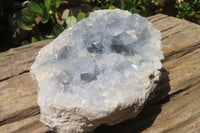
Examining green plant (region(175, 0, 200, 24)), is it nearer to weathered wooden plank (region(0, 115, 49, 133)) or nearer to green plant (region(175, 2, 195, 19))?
green plant (region(175, 2, 195, 19))

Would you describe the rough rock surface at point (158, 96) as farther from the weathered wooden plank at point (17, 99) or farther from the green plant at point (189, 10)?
the green plant at point (189, 10)

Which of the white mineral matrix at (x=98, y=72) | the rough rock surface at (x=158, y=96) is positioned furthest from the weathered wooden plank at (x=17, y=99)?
the white mineral matrix at (x=98, y=72)

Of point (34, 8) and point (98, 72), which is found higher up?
point (34, 8)

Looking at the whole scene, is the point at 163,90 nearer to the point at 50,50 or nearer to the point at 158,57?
the point at 158,57

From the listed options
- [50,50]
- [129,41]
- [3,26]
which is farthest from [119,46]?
[3,26]

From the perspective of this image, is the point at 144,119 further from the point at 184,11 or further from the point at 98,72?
the point at 184,11

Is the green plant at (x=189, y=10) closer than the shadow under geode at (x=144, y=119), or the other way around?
the shadow under geode at (x=144, y=119)

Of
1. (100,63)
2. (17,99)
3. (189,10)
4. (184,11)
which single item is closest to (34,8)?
(17,99)

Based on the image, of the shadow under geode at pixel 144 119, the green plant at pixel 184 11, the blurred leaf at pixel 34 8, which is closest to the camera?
the shadow under geode at pixel 144 119
